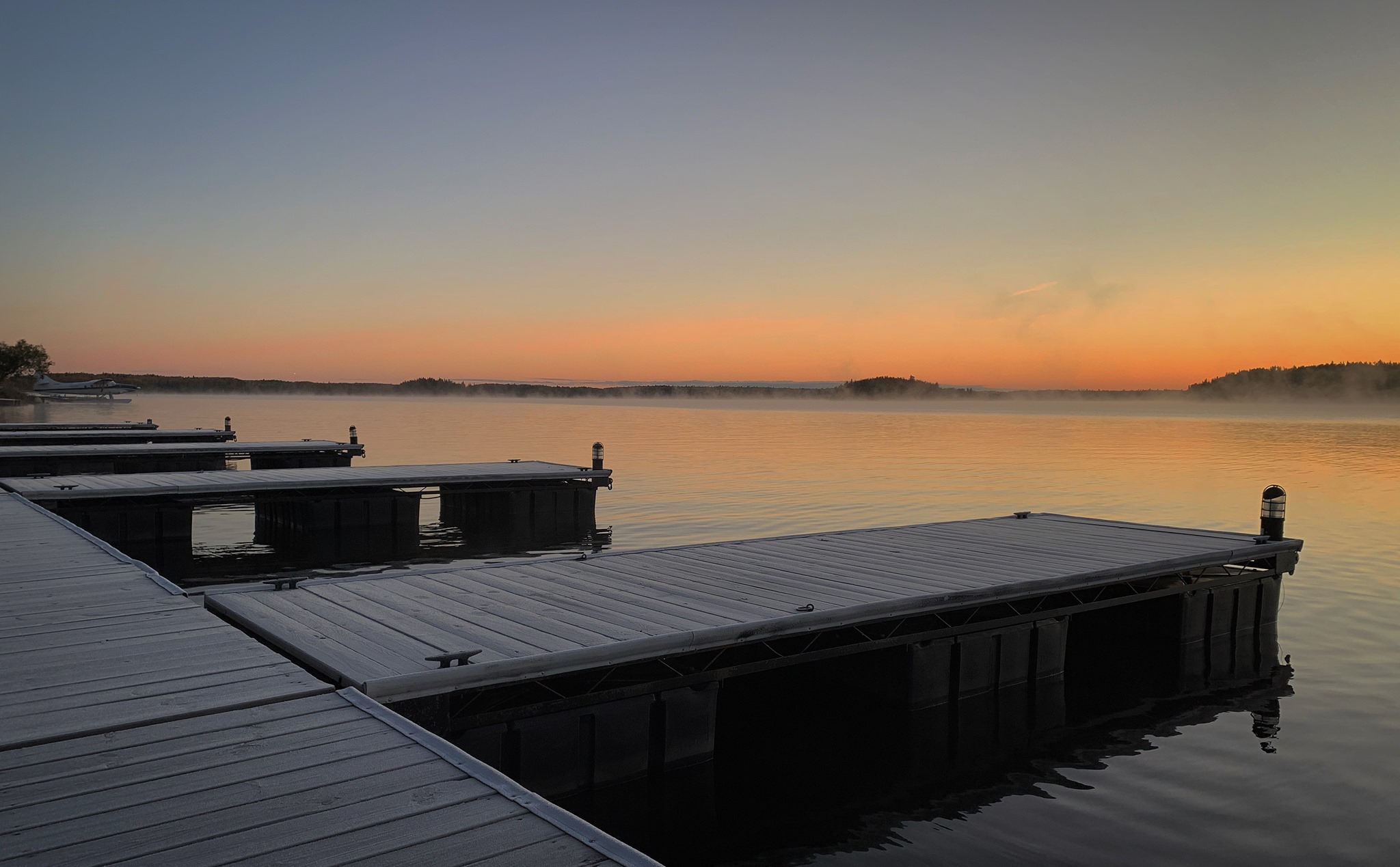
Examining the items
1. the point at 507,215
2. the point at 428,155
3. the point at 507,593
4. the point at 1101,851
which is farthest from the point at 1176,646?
the point at 507,215

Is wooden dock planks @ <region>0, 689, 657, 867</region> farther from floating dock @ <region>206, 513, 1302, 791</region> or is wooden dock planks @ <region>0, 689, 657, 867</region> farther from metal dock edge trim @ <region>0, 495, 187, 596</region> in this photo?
metal dock edge trim @ <region>0, 495, 187, 596</region>

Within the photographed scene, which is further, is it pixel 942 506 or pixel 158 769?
pixel 942 506

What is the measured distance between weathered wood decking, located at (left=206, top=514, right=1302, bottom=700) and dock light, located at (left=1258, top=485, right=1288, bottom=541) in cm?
18

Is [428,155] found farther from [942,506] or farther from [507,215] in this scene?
[942,506]

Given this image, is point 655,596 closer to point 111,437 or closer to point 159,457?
point 159,457

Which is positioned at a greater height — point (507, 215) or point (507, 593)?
point (507, 215)

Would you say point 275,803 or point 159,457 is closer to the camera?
point 275,803

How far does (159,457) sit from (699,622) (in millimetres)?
21224

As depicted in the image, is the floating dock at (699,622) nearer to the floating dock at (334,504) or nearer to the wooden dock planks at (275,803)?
the wooden dock planks at (275,803)

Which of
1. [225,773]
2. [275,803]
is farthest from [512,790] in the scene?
[225,773]

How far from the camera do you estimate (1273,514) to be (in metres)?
11.9

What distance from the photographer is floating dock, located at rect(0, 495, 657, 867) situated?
307cm

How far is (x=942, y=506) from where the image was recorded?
2306cm

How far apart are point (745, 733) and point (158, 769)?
17.6 feet
